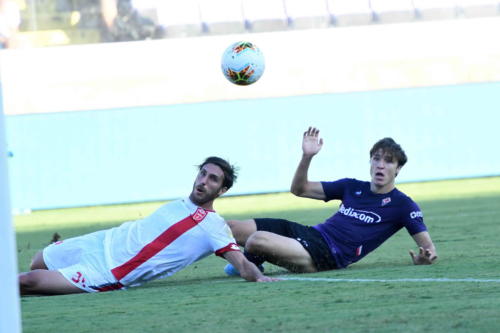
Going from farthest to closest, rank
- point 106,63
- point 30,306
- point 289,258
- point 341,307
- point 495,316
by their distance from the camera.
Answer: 1. point 106,63
2. point 289,258
3. point 30,306
4. point 341,307
5. point 495,316

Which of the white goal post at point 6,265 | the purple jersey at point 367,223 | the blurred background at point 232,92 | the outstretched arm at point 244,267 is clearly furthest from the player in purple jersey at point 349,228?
the blurred background at point 232,92

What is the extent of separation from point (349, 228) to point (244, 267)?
3.82ft

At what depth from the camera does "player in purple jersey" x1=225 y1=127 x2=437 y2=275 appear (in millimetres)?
7434

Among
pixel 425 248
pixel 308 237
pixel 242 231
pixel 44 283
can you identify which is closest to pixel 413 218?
pixel 425 248

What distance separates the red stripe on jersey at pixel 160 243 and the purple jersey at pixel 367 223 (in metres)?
1.29

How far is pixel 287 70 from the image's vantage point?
75.1 ft

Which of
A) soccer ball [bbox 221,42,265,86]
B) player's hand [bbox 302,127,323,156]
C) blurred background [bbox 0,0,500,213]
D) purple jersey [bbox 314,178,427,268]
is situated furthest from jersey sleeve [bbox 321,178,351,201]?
blurred background [bbox 0,0,500,213]

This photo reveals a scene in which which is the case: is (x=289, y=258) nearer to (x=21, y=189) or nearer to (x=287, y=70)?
(x=21, y=189)

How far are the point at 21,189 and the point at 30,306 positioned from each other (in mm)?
14430

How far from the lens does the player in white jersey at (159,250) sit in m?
6.73

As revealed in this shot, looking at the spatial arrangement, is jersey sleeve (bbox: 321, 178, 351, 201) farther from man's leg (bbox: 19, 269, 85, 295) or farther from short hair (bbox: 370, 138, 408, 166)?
man's leg (bbox: 19, 269, 85, 295)

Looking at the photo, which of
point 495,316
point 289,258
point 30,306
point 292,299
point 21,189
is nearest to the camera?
point 495,316

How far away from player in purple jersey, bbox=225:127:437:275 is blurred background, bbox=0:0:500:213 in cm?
1223

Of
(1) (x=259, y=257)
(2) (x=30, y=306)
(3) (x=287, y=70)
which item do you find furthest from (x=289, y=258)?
(3) (x=287, y=70)
